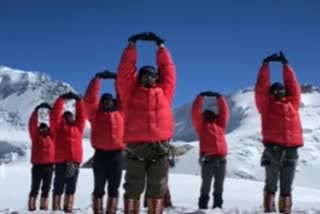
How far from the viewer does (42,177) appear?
586 inches

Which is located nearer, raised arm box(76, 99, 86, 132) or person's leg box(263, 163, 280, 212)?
person's leg box(263, 163, 280, 212)

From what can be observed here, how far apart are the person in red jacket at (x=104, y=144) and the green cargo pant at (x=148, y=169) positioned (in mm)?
2041

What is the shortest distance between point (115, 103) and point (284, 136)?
2.83m

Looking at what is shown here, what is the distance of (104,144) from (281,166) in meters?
2.94

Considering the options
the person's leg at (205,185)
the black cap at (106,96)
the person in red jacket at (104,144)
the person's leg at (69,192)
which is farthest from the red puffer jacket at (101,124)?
the person's leg at (205,185)

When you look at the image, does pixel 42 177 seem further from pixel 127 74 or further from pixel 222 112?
pixel 127 74

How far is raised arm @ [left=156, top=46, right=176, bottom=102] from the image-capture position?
9.34 metres

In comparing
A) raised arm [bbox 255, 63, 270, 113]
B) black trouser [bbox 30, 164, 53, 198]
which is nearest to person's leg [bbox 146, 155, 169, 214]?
raised arm [bbox 255, 63, 270, 113]

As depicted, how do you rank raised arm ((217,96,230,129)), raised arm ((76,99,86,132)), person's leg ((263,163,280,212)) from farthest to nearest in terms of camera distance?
raised arm ((217,96,230,129)), raised arm ((76,99,86,132)), person's leg ((263,163,280,212))

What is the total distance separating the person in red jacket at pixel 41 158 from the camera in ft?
48.5

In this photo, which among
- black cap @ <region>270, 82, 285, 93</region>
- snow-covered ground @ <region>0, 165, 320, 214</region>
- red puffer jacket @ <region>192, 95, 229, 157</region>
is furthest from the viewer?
snow-covered ground @ <region>0, 165, 320, 214</region>

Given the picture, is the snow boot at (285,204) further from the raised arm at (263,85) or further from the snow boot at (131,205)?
the snow boot at (131,205)

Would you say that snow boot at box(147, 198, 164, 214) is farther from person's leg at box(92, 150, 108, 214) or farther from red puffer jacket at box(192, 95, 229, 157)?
red puffer jacket at box(192, 95, 229, 157)

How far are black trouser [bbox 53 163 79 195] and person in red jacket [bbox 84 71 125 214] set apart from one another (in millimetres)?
2473
